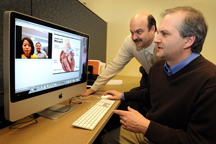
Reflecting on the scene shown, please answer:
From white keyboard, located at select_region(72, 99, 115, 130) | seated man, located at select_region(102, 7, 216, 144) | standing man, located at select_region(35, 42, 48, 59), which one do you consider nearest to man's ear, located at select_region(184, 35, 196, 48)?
seated man, located at select_region(102, 7, 216, 144)

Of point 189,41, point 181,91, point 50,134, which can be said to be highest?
point 189,41

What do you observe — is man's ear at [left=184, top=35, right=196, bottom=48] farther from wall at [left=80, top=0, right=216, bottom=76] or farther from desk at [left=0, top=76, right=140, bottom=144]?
wall at [left=80, top=0, right=216, bottom=76]

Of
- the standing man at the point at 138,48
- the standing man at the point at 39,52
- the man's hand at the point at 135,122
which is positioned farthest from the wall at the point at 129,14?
the standing man at the point at 39,52

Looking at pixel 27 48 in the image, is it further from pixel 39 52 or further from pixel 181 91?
pixel 181 91

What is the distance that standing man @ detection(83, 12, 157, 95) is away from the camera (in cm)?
128

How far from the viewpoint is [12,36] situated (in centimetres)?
51

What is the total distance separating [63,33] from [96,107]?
469mm

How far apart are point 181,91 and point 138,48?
0.77m

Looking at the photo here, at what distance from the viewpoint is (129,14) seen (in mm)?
2260

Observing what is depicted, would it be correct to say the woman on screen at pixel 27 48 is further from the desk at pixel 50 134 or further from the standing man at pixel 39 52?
the desk at pixel 50 134

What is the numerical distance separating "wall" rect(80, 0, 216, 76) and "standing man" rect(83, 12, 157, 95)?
892mm

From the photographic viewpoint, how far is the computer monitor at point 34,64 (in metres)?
0.52

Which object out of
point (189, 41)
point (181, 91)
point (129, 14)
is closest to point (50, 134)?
point (181, 91)

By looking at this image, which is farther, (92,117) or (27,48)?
(92,117)
